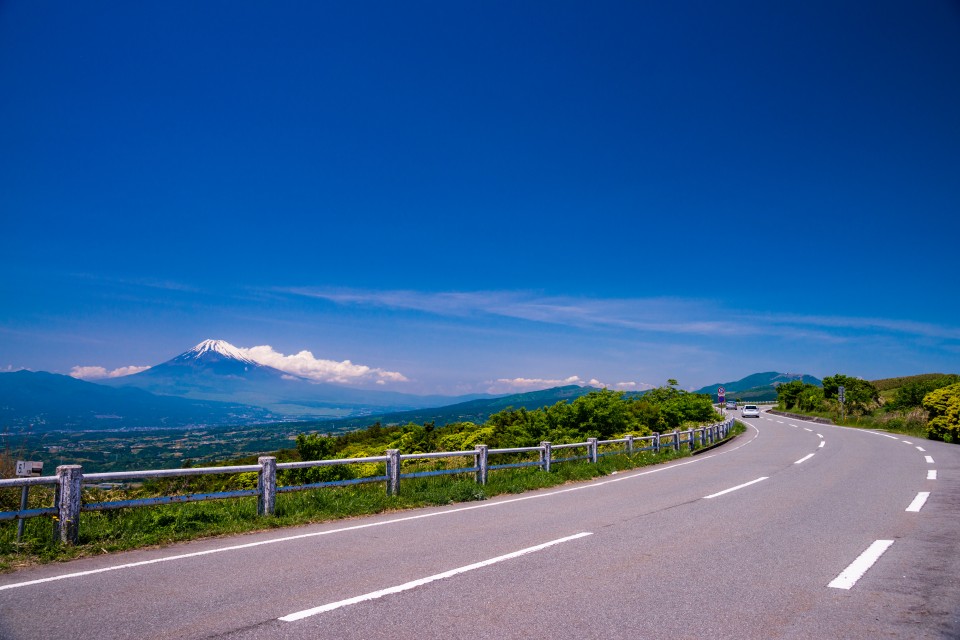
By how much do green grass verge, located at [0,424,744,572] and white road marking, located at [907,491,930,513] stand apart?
291 inches

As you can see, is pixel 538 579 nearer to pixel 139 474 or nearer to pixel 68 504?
pixel 139 474

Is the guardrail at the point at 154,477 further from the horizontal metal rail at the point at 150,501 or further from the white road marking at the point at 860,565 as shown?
the white road marking at the point at 860,565

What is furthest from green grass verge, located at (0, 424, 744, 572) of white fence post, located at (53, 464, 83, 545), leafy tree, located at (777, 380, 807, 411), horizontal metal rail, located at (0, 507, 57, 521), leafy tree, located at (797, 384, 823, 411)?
leafy tree, located at (777, 380, 807, 411)

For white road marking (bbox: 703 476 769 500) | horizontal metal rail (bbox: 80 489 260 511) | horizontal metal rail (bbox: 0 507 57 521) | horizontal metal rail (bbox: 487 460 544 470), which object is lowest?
white road marking (bbox: 703 476 769 500)

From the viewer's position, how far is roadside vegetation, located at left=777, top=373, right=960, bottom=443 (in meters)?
29.3

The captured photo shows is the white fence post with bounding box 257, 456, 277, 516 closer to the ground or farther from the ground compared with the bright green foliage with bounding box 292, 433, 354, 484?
farther from the ground

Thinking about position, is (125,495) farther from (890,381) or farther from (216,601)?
(890,381)

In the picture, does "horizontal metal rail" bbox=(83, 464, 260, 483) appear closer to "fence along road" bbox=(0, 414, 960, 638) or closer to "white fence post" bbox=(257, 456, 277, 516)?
"white fence post" bbox=(257, 456, 277, 516)

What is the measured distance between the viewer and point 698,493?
12445 mm

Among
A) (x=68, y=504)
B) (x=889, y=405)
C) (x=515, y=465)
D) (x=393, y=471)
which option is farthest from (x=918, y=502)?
(x=889, y=405)

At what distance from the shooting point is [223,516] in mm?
9352

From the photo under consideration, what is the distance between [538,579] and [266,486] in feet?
18.5

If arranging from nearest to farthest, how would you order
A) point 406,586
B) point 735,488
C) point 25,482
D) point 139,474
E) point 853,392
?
point 406,586, point 25,482, point 139,474, point 735,488, point 853,392

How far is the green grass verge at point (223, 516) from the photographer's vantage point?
729cm
